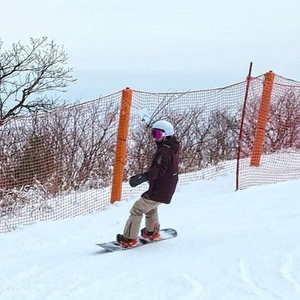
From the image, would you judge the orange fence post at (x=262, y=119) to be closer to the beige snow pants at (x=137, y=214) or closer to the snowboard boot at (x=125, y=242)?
the beige snow pants at (x=137, y=214)

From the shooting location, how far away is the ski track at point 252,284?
4078mm

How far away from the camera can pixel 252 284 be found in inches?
172

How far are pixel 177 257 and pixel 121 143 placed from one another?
3574 mm

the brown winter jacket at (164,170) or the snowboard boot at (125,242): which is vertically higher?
the brown winter jacket at (164,170)

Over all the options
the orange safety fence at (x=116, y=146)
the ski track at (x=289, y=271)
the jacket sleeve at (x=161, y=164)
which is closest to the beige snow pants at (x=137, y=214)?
the jacket sleeve at (x=161, y=164)

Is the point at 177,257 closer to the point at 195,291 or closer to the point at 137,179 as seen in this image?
the point at 137,179

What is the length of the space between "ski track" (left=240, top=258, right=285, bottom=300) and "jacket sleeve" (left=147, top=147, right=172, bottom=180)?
1.39m

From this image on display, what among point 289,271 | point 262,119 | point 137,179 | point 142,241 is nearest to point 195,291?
point 289,271

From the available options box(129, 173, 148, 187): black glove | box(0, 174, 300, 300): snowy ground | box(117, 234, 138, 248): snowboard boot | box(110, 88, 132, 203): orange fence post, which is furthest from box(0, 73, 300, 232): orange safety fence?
box(129, 173, 148, 187): black glove

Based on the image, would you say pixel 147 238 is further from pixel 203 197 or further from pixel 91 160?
pixel 91 160

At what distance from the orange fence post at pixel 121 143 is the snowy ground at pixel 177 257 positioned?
1.56 feet

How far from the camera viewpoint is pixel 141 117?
9461mm

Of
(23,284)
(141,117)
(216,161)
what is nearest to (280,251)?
(23,284)

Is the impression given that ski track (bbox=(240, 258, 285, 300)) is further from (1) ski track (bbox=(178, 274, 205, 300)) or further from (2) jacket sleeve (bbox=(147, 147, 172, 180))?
(2) jacket sleeve (bbox=(147, 147, 172, 180))
